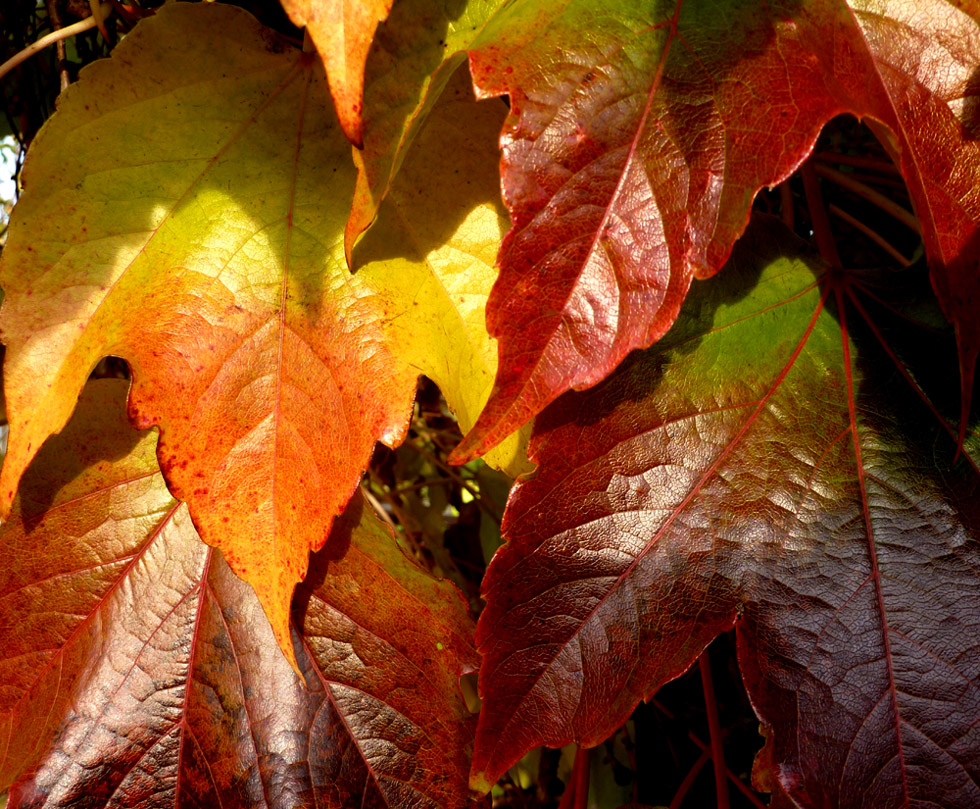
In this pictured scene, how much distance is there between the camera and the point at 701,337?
438 mm

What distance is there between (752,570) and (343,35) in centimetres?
33

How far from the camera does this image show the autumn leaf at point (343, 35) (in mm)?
289

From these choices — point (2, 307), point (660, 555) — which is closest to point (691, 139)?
point (660, 555)

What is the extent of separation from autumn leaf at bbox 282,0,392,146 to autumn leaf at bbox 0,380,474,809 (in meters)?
0.29

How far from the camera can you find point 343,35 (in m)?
0.29

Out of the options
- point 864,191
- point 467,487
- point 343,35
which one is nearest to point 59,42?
point 343,35

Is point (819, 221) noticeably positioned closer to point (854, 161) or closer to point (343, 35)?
point (854, 161)

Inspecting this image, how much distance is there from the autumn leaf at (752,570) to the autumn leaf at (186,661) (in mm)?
114

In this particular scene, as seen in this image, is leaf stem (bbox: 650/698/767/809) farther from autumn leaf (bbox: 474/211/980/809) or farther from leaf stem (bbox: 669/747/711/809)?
autumn leaf (bbox: 474/211/980/809)

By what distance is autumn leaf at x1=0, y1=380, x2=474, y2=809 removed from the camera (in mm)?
466

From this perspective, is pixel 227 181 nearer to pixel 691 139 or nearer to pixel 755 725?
pixel 691 139

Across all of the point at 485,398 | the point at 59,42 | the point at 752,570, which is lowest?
the point at 752,570

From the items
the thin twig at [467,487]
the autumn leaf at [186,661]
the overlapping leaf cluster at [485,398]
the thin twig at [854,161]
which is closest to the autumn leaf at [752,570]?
the overlapping leaf cluster at [485,398]

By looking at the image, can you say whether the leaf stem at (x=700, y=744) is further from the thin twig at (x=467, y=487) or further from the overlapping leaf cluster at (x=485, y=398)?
the thin twig at (x=467, y=487)
